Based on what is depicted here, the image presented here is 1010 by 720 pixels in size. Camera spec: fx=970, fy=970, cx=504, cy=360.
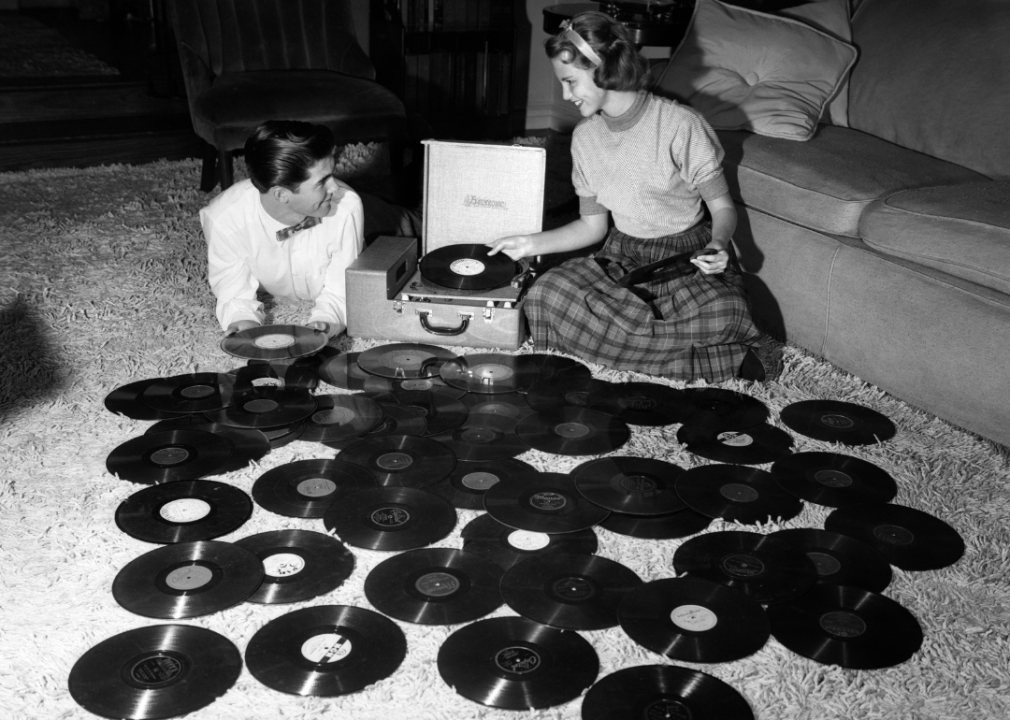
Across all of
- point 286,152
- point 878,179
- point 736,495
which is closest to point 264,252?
point 286,152

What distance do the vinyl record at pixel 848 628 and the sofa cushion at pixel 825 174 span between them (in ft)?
3.30

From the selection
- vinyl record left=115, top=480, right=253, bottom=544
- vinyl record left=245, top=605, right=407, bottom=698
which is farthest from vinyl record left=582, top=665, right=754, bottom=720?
vinyl record left=115, top=480, right=253, bottom=544

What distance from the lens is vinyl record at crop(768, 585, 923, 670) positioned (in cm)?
131

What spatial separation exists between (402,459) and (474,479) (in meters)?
0.14

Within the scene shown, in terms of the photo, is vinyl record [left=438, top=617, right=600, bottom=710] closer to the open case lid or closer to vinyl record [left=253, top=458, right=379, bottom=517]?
vinyl record [left=253, top=458, right=379, bottom=517]

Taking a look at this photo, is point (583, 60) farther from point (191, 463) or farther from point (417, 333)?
point (191, 463)

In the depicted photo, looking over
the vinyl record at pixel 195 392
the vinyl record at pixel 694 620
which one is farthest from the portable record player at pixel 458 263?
the vinyl record at pixel 694 620

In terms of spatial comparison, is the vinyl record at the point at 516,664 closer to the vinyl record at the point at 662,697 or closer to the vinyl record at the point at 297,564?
the vinyl record at the point at 662,697

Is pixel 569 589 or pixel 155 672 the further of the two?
pixel 569 589

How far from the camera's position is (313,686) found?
1.22 m

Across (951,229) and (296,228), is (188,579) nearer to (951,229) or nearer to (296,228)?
(296,228)

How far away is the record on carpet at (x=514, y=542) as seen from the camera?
1496mm

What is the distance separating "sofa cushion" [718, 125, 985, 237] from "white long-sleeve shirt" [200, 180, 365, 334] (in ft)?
3.10

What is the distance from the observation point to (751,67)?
8.49 ft
